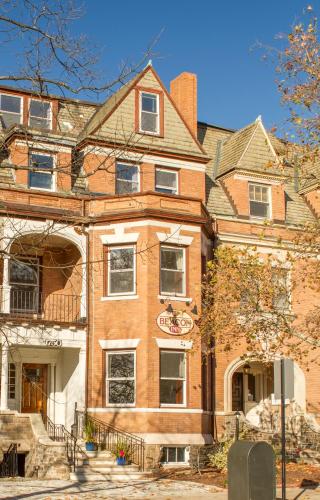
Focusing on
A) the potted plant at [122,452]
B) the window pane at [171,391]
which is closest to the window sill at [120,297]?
the window pane at [171,391]

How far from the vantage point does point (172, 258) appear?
26.6m

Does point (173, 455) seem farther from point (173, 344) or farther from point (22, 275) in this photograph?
point (22, 275)

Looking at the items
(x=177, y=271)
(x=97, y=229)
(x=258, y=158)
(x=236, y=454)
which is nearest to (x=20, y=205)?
(x=97, y=229)

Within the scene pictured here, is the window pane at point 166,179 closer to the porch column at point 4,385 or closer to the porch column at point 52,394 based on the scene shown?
the porch column at point 52,394

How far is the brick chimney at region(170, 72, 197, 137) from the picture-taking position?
31.9 metres

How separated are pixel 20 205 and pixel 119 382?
6.56 metres

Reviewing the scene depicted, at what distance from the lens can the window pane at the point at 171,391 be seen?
25266mm

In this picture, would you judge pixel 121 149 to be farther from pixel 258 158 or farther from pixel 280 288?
pixel 258 158

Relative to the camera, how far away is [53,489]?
1875 cm

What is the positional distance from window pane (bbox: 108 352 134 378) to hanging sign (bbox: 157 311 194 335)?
1.41 meters

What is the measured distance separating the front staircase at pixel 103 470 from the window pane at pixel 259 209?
11919mm

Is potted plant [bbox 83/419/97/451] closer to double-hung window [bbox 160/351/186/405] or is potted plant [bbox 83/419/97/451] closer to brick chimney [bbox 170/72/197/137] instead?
double-hung window [bbox 160/351/186/405]

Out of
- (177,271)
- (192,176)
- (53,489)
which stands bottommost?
(53,489)

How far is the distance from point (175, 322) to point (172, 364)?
Result: 1.37 meters
